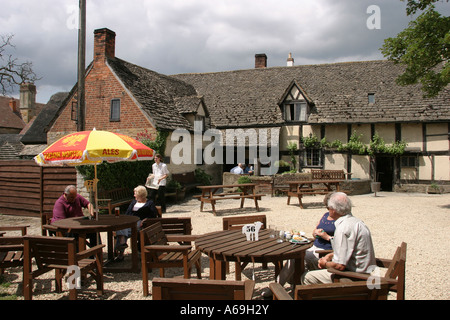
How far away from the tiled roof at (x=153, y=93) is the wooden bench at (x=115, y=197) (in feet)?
11.4

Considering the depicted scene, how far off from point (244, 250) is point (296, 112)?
1749 cm

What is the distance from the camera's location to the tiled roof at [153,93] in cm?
1656

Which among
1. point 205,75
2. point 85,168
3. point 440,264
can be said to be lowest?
point 440,264

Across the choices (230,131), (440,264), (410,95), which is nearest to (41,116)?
(230,131)

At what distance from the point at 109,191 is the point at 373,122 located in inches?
552

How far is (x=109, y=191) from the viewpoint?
40.3ft

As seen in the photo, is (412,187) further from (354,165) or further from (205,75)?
(205,75)

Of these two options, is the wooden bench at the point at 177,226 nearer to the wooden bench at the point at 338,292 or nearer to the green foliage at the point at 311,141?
the wooden bench at the point at 338,292

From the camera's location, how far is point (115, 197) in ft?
42.4

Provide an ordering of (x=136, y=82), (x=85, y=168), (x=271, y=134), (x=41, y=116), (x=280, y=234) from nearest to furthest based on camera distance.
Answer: (x=280, y=234)
(x=85, y=168)
(x=136, y=82)
(x=271, y=134)
(x=41, y=116)

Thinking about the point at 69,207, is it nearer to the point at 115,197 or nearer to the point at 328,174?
the point at 115,197

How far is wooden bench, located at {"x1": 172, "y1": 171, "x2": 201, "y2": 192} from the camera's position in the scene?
1697cm

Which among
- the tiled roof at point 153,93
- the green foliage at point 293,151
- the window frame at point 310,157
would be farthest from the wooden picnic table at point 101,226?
the window frame at point 310,157

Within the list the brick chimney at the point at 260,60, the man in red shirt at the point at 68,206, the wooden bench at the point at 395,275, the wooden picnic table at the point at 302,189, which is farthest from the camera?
the brick chimney at the point at 260,60
